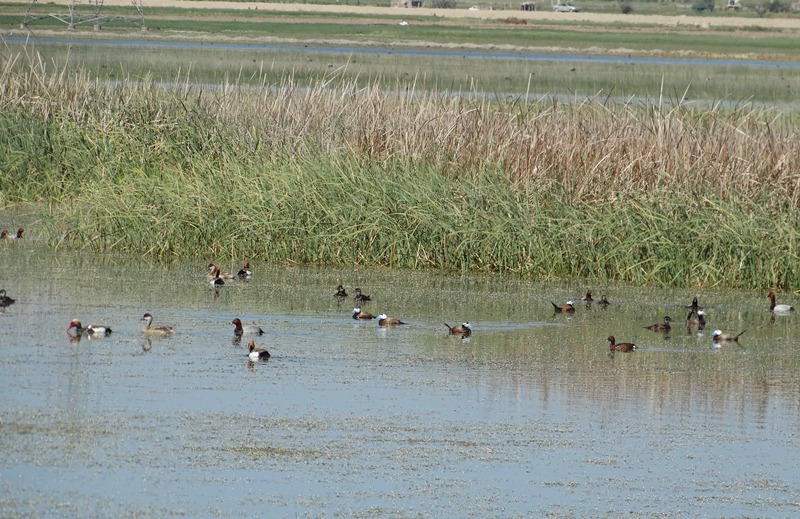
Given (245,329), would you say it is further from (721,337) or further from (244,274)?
(721,337)

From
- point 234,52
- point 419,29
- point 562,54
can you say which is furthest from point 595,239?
point 419,29

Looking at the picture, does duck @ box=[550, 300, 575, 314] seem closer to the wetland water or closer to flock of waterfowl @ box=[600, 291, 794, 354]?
the wetland water

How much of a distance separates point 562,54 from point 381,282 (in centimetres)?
5132

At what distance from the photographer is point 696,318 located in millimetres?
12938

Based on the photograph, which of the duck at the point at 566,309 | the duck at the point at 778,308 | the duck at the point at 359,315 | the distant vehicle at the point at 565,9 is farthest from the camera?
the distant vehicle at the point at 565,9

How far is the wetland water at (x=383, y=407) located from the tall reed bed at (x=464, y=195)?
1266 millimetres

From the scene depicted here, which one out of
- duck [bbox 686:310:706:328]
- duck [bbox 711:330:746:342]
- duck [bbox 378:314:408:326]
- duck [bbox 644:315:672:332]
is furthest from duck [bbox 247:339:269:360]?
duck [bbox 686:310:706:328]

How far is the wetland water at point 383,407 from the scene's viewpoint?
758cm

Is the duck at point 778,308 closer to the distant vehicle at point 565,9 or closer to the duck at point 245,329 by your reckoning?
the duck at point 245,329

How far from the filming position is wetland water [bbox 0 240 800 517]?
24.9 feet

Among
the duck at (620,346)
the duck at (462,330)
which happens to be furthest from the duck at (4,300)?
the duck at (620,346)

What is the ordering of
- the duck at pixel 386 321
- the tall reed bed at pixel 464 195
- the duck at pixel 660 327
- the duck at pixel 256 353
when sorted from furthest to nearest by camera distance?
the tall reed bed at pixel 464 195, the duck at pixel 660 327, the duck at pixel 386 321, the duck at pixel 256 353

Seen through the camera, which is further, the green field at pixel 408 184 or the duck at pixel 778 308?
the green field at pixel 408 184

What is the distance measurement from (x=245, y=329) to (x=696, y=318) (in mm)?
4415
